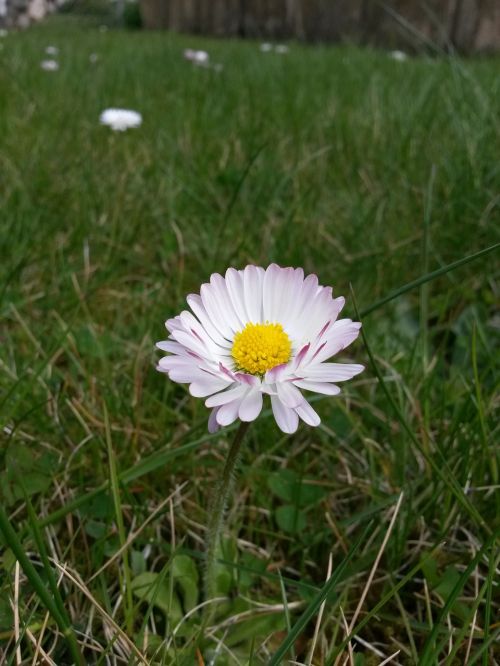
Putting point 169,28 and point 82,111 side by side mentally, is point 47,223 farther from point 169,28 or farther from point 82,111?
point 169,28

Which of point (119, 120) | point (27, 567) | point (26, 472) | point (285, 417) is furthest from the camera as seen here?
point (119, 120)

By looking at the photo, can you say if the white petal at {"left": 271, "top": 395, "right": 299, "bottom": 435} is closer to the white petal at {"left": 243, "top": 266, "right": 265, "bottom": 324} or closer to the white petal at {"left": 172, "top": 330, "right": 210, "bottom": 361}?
the white petal at {"left": 172, "top": 330, "right": 210, "bottom": 361}

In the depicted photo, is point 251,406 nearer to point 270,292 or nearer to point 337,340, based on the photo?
point 337,340

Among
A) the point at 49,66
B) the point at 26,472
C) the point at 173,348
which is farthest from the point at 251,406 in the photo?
the point at 49,66

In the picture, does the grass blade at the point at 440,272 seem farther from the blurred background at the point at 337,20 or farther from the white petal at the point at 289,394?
the blurred background at the point at 337,20

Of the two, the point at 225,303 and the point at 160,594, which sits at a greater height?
the point at 225,303

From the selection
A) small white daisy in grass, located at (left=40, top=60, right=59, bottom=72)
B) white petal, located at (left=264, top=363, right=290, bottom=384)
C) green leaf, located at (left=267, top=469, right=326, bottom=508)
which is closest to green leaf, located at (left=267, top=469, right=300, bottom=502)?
green leaf, located at (left=267, top=469, right=326, bottom=508)
